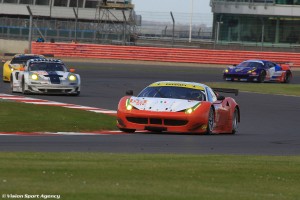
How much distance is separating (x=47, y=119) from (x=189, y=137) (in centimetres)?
340

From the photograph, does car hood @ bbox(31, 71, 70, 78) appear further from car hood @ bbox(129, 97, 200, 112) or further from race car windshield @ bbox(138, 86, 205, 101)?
car hood @ bbox(129, 97, 200, 112)

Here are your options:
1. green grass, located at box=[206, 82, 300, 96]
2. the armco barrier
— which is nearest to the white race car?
green grass, located at box=[206, 82, 300, 96]

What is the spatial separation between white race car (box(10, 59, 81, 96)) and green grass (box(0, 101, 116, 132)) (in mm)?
5986

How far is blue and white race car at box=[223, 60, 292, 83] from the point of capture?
1661 inches

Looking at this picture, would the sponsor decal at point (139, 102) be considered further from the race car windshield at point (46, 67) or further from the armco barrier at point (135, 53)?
the armco barrier at point (135, 53)

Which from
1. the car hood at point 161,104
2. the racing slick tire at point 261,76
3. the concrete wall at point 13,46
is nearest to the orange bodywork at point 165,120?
the car hood at point 161,104

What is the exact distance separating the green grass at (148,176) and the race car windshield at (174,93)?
5.89 meters

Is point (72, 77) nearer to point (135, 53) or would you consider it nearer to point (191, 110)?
point (191, 110)

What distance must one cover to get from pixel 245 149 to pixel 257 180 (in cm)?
496

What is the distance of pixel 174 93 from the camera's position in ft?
60.7

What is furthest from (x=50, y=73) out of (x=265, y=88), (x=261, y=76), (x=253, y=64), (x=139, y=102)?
(x=253, y=64)

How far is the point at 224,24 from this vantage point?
242 feet

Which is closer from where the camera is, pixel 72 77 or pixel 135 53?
pixel 72 77

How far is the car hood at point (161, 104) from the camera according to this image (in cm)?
1755
